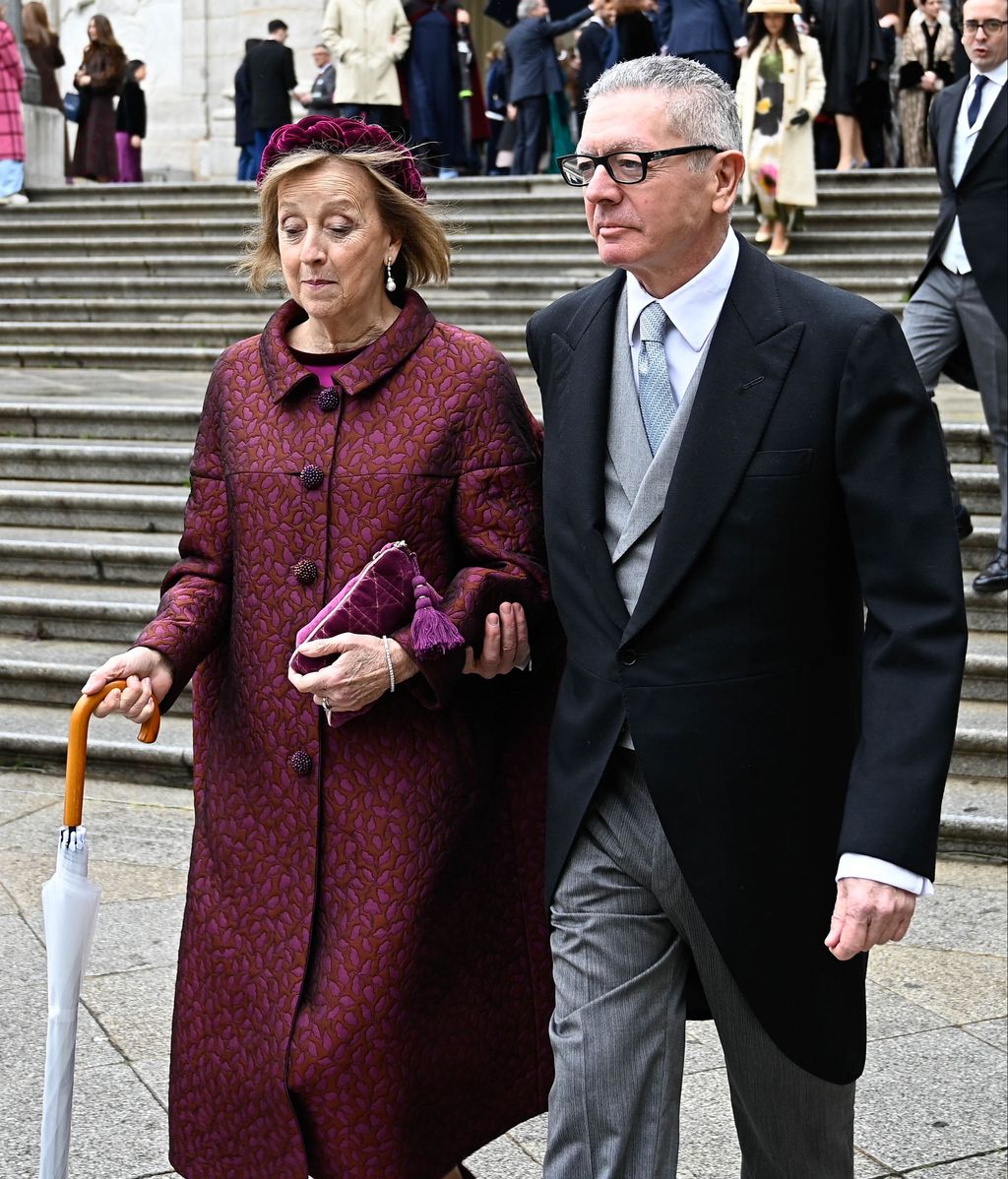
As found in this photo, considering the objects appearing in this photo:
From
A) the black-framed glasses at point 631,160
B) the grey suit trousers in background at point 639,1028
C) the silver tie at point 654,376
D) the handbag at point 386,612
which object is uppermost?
the black-framed glasses at point 631,160

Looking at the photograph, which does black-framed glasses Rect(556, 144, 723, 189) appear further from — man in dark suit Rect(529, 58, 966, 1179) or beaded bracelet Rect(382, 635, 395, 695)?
beaded bracelet Rect(382, 635, 395, 695)

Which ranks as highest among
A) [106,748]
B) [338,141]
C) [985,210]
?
[338,141]

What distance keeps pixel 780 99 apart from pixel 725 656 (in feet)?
28.8

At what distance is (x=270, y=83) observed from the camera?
15.8 metres

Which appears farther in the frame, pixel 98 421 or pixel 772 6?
pixel 772 6

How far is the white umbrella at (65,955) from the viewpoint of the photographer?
8.68ft

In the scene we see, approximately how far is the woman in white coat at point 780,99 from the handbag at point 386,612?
829 cm

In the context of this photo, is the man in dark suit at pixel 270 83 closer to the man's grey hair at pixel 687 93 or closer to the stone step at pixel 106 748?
the stone step at pixel 106 748

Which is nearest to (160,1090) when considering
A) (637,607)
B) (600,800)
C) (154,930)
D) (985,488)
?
→ (154,930)

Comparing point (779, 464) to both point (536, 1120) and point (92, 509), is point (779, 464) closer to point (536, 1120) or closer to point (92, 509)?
point (536, 1120)

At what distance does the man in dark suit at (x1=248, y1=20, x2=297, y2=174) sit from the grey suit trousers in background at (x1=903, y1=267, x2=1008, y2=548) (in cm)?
1019

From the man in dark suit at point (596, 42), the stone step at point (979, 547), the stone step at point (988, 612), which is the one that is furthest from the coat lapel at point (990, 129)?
the man in dark suit at point (596, 42)

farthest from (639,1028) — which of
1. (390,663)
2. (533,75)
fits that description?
(533,75)

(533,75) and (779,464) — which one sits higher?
(533,75)
